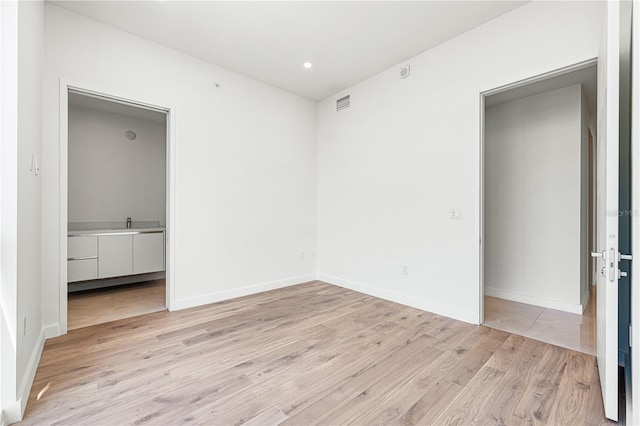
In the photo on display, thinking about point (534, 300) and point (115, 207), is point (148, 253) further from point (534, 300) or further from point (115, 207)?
point (534, 300)

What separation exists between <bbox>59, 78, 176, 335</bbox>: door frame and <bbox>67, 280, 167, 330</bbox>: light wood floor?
339mm

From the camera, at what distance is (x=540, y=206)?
366 centimetres

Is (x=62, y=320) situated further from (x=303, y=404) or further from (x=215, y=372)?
(x=303, y=404)

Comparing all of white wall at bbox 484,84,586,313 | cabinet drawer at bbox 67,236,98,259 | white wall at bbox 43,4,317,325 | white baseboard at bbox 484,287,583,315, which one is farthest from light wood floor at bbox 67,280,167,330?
white wall at bbox 484,84,586,313

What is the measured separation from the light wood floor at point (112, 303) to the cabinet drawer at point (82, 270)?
0.88ft

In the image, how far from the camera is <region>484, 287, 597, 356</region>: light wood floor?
2562 mm

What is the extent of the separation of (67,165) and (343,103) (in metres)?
3.41

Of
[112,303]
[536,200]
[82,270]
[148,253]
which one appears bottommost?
[112,303]

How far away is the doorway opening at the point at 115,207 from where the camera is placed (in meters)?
3.84

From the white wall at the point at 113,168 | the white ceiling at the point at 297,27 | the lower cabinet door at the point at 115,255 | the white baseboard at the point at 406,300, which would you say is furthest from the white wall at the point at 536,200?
the white wall at the point at 113,168

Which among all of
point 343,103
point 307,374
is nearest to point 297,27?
point 343,103

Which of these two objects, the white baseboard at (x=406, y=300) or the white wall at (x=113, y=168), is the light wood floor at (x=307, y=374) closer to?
the white baseboard at (x=406, y=300)

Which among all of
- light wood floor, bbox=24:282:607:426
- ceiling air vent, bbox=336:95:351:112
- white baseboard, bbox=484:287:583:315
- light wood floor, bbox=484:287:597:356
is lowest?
light wood floor, bbox=24:282:607:426
